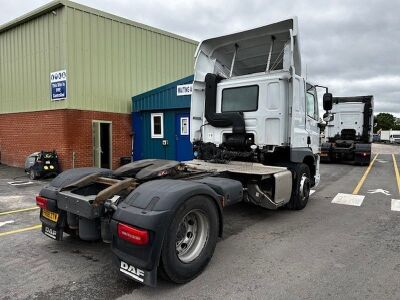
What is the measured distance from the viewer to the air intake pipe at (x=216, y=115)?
694 centimetres

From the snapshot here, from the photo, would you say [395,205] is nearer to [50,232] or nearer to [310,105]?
[310,105]

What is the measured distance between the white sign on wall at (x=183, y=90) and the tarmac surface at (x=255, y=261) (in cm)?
627

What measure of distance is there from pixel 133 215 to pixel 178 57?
13786 millimetres

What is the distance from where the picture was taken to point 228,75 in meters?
8.03

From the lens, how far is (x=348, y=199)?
846 cm

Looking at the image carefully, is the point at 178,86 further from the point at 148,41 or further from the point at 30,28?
the point at 30,28

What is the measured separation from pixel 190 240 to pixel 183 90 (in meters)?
9.10

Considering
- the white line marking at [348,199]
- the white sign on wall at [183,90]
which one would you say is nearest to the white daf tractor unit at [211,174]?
the white line marking at [348,199]

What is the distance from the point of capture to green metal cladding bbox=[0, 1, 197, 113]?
1184 cm

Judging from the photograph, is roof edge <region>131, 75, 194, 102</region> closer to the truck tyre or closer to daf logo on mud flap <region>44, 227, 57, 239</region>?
the truck tyre

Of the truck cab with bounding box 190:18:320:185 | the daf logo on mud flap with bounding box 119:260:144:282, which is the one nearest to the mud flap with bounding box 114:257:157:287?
the daf logo on mud flap with bounding box 119:260:144:282

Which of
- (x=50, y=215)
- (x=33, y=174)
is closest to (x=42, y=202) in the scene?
(x=50, y=215)

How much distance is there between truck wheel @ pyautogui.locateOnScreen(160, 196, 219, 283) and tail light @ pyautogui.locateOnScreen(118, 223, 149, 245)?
10.2 inches

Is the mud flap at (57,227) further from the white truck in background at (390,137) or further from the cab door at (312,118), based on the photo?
the white truck in background at (390,137)
